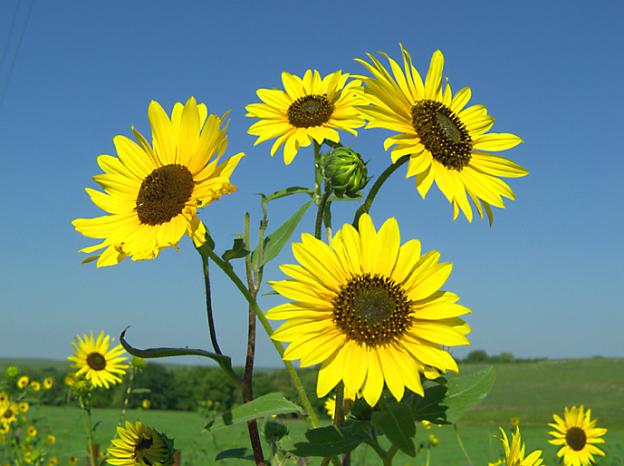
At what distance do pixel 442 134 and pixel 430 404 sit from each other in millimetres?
717

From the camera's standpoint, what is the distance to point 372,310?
5.25ft

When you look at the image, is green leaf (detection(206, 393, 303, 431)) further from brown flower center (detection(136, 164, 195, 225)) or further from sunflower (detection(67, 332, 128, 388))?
sunflower (detection(67, 332, 128, 388))

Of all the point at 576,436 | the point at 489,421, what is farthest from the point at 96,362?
the point at 489,421

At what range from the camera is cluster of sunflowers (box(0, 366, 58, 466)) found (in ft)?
20.3

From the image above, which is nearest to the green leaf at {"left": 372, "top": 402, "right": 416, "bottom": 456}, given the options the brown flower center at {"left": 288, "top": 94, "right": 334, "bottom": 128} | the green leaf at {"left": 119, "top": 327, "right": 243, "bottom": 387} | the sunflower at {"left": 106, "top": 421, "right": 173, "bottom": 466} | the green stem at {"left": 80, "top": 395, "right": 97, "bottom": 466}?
the green leaf at {"left": 119, "top": 327, "right": 243, "bottom": 387}

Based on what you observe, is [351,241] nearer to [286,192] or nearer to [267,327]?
[267,327]

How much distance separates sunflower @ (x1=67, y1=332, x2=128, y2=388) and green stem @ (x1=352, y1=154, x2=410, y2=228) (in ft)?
13.7

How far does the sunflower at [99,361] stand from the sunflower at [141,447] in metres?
2.91

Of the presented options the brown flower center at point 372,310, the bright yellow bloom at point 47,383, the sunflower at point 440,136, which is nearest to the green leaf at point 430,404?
the brown flower center at point 372,310

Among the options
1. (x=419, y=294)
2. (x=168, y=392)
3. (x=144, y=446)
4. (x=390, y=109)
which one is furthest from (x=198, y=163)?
(x=168, y=392)

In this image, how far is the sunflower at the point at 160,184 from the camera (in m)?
1.71

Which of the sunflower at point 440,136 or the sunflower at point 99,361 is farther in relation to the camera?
the sunflower at point 99,361

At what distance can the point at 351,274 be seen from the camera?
1.64 meters

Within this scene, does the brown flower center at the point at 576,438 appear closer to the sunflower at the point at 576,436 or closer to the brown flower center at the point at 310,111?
the sunflower at the point at 576,436
